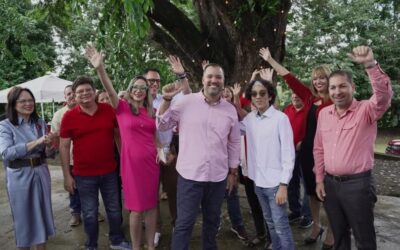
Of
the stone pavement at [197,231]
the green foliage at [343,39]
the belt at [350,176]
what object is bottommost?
the stone pavement at [197,231]

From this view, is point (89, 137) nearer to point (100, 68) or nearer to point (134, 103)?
point (134, 103)

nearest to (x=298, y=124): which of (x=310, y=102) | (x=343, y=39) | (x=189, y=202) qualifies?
(x=310, y=102)

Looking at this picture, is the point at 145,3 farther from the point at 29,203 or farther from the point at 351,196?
the point at 351,196

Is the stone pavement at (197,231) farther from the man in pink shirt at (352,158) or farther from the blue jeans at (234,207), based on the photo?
the man in pink shirt at (352,158)

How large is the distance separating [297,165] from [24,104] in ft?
11.3

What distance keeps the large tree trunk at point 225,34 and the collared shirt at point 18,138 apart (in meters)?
2.82

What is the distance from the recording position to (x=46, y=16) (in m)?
6.72

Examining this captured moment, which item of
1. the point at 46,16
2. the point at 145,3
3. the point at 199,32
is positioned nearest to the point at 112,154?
the point at 145,3

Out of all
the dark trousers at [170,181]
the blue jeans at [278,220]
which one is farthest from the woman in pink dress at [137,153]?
the blue jeans at [278,220]

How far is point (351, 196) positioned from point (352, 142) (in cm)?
45

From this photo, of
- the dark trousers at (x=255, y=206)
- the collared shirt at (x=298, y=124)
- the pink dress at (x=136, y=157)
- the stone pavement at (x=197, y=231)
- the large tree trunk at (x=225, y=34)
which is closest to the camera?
the pink dress at (x=136, y=157)

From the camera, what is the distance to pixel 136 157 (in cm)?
388

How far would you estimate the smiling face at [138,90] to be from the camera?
394cm

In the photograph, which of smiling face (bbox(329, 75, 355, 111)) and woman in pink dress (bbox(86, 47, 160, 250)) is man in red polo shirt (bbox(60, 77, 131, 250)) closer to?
woman in pink dress (bbox(86, 47, 160, 250))
